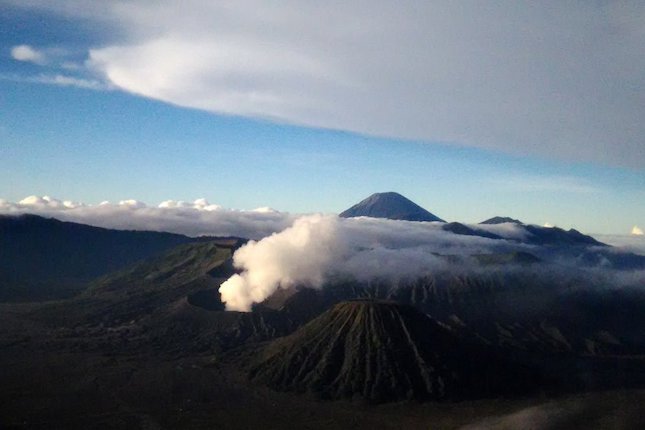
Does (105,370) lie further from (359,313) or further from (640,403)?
(640,403)

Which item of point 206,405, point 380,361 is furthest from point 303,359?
point 206,405

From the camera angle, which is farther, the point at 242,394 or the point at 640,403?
the point at 242,394

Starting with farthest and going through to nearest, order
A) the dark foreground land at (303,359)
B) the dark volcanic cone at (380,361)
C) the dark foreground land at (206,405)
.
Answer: the dark volcanic cone at (380,361) → the dark foreground land at (303,359) → the dark foreground land at (206,405)

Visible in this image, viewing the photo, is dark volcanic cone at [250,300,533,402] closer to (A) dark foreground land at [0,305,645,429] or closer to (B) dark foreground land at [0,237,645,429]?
(B) dark foreground land at [0,237,645,429]

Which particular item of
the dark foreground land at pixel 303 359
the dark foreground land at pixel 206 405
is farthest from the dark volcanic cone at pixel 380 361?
the dark foreground land at pixel 206 405

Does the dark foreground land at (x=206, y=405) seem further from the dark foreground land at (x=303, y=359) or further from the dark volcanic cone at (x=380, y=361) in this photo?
the dark volcanic cone at (x=380, y=361)

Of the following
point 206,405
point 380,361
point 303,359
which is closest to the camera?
point 206,405

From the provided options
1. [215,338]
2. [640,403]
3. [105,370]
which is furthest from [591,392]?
[105,370]

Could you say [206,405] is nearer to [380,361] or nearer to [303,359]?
[303,359]
